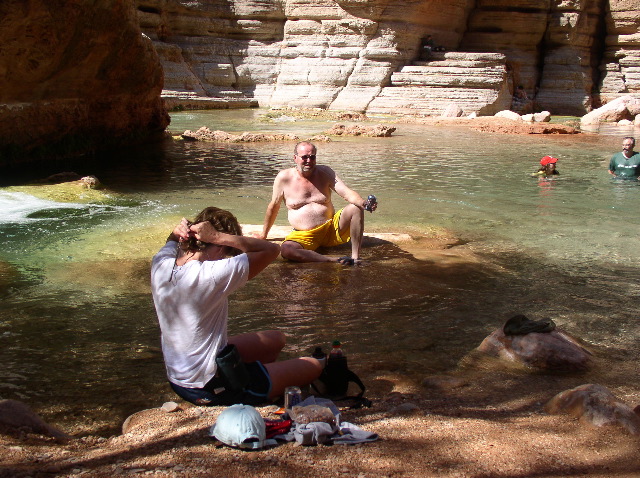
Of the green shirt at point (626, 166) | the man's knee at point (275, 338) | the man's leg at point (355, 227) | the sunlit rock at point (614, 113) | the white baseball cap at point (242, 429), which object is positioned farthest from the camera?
the sunlit rock at point (614, 113)

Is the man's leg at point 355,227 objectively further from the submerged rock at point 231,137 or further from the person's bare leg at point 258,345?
the submerged rock at point 231,137

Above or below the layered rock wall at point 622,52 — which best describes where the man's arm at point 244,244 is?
below

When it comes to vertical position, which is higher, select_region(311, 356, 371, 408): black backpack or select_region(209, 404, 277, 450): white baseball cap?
select_region(209, 404, 277, 450): white baseball cap

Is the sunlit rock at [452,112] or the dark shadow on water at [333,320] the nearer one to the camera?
the dark shadow on water at [333,320]

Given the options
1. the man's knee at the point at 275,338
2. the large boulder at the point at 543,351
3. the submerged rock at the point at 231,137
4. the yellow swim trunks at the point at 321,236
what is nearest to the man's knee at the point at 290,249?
the yellow swim trunks at the point at 321,236

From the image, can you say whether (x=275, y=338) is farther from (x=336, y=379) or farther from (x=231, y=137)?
(x=231, y=137)

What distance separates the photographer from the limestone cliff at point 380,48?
2880 centimetres

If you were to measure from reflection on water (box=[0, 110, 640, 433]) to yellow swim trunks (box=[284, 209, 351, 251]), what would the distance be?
14.8 inches

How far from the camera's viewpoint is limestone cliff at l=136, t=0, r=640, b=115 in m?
28.8

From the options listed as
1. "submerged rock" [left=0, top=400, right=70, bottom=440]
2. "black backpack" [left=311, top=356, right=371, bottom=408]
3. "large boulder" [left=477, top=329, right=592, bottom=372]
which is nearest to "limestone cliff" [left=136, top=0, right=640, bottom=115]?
"large boulder" [left=477, top=329, right=592, bottom=372]

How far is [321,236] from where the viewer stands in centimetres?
720

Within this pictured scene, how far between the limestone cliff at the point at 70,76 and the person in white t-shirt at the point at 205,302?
8.38m

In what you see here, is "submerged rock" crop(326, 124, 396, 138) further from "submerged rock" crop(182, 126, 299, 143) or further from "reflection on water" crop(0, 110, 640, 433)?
"reflection on water" crop(0, 110, 640, 433)

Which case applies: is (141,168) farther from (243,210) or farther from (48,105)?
(243,210)
